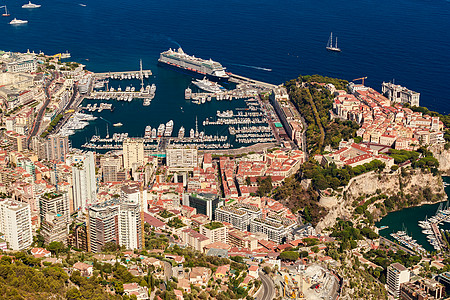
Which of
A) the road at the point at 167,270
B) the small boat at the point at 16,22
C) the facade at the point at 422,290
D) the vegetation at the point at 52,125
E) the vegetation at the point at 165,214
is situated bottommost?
the facade at the point at 422,290

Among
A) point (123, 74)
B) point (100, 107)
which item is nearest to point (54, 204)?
point (100, 107)

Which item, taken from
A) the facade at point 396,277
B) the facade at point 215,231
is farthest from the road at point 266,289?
the facade at point 396,277

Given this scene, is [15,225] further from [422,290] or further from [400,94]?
[400,94]

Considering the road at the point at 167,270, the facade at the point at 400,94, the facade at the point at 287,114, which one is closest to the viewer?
the road at the point at 167,270

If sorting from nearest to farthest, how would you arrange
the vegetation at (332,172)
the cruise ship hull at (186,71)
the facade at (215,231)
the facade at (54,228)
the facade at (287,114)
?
the facade at (54,228), the facade at (215,231), the vegetation at (332,172), the facade at (287,114), the cruise ship hull at (186,71)

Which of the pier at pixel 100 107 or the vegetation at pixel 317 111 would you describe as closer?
the vegetation at pixel 317 111

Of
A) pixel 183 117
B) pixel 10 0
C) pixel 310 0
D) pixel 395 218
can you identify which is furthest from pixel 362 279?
pixel 10 0

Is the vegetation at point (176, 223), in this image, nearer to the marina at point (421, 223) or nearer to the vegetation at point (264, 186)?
the vegetation at point (264, 186)

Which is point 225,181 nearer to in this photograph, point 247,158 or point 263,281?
point 247,158
